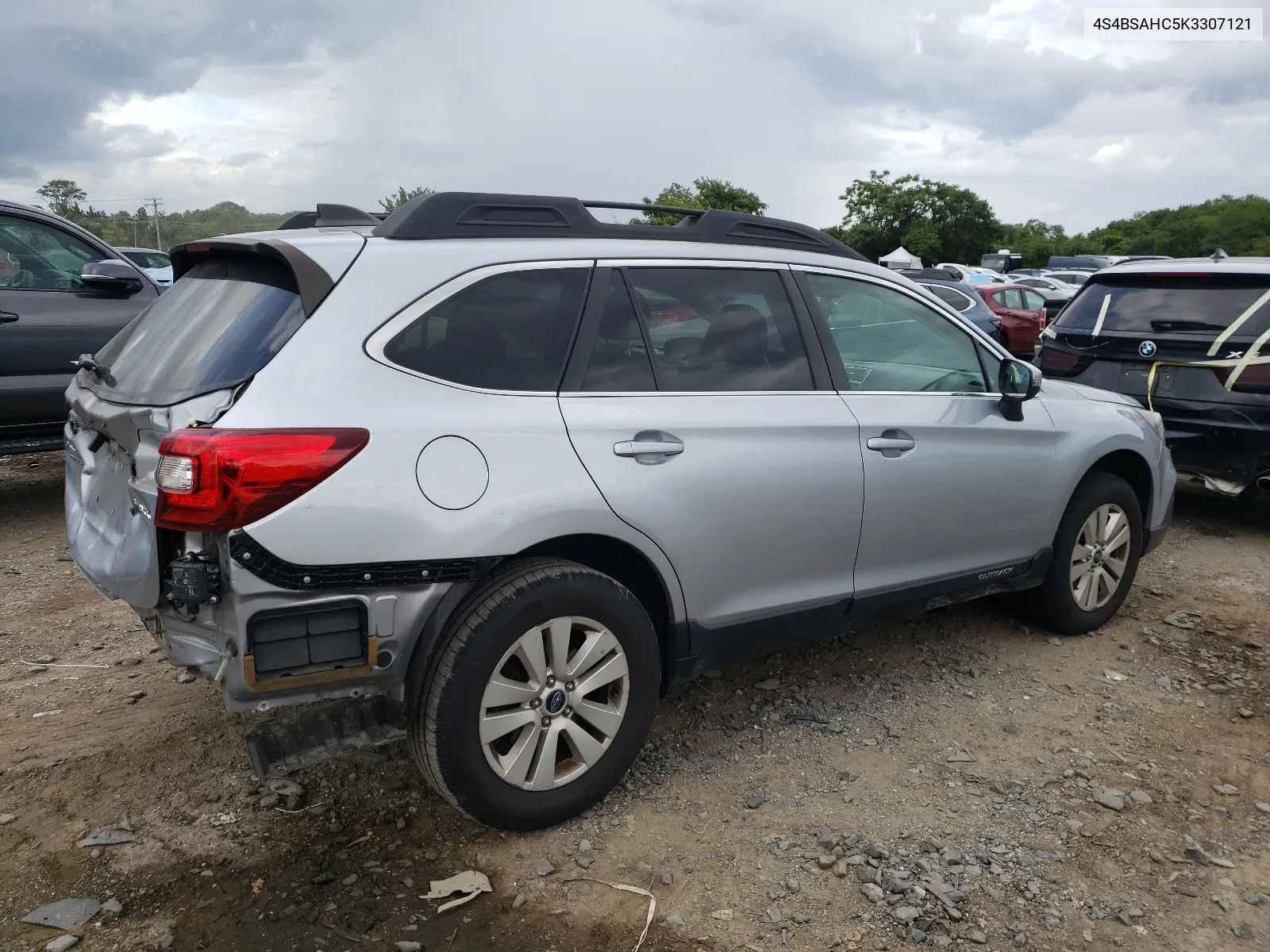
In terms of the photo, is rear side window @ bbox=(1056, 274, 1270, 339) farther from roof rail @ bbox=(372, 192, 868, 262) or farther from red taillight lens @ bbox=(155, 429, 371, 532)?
red taillight lens @ bbox=(155, 429, 371, 532)

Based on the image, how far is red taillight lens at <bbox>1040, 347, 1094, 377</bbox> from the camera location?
6.57 meters

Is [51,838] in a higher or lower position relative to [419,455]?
lower

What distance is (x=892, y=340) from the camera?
390cm

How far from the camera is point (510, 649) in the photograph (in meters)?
2.70

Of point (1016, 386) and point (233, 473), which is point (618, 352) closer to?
point (233, 473)

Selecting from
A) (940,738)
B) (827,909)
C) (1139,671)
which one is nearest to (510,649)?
(827,909)

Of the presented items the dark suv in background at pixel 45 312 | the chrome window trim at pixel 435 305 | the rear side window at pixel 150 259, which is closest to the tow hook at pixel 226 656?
the chrome window trim at pixel 435 305

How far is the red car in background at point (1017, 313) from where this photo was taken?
1638 centimetres

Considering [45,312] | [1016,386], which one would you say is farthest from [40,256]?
[1016,386]

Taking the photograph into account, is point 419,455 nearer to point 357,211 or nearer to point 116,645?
point 357,211

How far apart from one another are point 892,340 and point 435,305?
1952mm

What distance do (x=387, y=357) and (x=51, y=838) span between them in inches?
69.4

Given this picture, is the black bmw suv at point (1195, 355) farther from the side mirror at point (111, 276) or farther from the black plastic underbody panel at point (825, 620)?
the side mirror at point (111, 276)

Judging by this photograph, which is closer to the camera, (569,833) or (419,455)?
(419,455)
